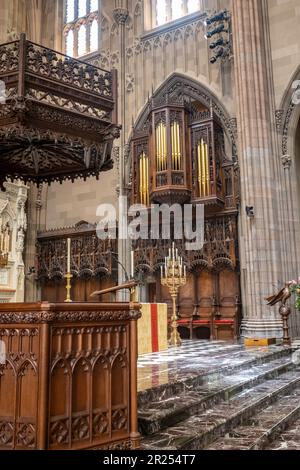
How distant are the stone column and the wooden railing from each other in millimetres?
7106

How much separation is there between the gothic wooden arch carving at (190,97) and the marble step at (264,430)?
8.72 meters

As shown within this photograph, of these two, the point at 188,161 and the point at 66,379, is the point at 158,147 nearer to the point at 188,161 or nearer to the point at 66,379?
the point at 188,161

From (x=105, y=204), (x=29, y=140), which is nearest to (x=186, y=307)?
(x=105, y=204)

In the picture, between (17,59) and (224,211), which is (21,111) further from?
(224,211)

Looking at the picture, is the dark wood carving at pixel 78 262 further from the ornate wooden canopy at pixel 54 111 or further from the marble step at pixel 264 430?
the marble step at pixel 264 430

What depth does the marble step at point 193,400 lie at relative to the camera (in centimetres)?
348

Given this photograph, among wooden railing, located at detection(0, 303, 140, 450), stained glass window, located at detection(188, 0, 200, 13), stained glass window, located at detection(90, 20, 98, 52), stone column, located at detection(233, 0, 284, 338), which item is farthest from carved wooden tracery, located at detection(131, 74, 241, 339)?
wooden railing, located at detection(0, 303, 140, 450)

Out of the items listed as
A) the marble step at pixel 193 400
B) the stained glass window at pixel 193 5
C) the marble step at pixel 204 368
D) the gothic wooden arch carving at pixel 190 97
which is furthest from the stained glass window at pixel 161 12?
the marble step at pixel 193 400

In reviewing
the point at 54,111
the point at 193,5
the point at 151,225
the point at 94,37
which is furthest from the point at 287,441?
the point at 94,37

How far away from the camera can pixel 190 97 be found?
1379 centimetres

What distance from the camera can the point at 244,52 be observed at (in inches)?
425

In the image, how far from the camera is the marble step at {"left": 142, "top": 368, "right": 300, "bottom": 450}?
320cm

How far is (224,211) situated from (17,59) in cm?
810

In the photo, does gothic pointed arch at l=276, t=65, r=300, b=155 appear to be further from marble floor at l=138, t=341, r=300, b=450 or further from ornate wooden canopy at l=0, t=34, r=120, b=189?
ornate wooden canopy at l=0, t=34, r=120, b=189
